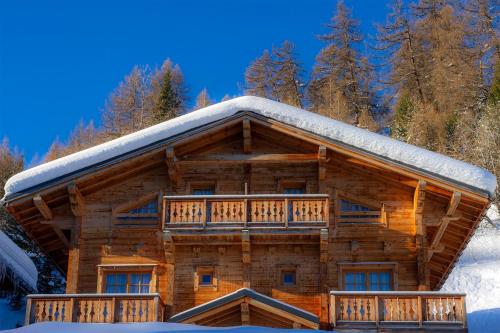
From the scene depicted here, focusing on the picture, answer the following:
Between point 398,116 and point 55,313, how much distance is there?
3726 cm

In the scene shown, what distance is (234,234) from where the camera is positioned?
2041 cm

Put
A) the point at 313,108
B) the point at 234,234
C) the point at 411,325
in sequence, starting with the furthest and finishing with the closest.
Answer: the point at 313,108 < the point at 234,234 < the point at 411,325

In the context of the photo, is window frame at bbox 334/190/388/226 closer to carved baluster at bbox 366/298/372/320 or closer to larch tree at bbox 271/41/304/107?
carved baluster at bbox 366/298/372/320

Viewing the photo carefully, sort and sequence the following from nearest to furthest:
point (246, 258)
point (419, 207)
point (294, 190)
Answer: point (246, 258), point (419, 207), point (294, 190)

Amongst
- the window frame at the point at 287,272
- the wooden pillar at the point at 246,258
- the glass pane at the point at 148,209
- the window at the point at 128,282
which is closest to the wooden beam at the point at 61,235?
the window at the point at 128,282

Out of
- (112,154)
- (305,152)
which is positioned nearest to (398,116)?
(305,152)

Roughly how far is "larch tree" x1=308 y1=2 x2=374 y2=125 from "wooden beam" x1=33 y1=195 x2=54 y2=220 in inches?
1492

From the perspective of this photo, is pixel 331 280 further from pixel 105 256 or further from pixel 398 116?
pixel 398 116

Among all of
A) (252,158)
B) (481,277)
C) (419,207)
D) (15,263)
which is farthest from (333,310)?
(481,277)

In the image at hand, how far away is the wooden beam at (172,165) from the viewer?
70.5 ft

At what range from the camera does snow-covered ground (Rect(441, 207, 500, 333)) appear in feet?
92.6

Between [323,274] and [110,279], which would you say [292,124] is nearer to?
[323,274]

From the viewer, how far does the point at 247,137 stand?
22.1 m

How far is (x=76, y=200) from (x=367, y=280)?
8366 mm
